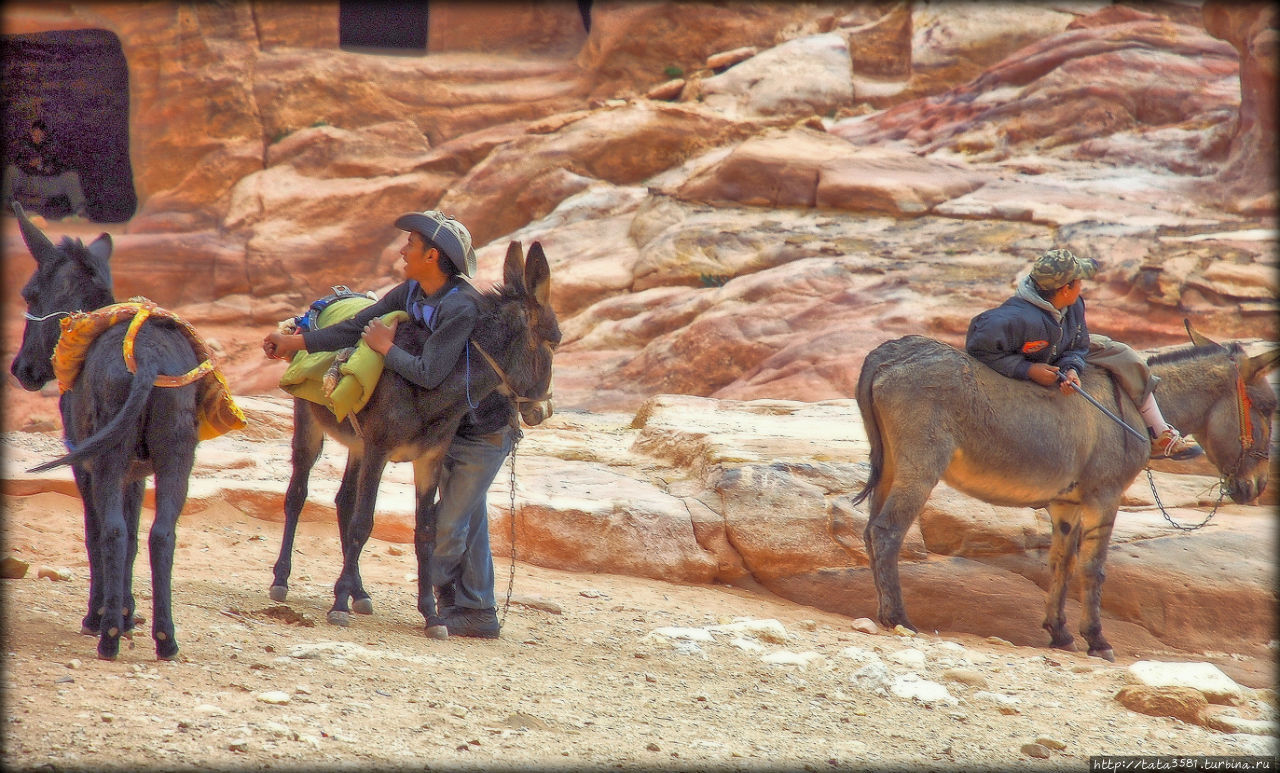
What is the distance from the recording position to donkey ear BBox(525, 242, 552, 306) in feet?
17.2

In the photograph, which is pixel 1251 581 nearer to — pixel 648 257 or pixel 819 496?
pixel 819 496

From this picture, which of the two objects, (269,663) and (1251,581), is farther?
(1251,581)

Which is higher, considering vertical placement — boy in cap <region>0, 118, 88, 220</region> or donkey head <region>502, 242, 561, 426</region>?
donkey head <region>502, 242, 561, 426</region>

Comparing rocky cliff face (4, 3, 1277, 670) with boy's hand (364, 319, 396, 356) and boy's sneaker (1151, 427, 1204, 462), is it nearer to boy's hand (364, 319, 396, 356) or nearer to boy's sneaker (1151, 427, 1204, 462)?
boy's sneaker (1151, 427, 1204, 462)

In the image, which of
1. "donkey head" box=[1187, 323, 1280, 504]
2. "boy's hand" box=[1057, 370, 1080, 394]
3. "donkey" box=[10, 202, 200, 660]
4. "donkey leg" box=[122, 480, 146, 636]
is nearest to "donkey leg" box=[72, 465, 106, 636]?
"donkey" box=[10, 202, 200, 660]

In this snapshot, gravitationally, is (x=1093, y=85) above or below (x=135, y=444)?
above

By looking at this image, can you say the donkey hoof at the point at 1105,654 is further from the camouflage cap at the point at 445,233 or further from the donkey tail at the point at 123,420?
the donkey tail at the point at 123,420

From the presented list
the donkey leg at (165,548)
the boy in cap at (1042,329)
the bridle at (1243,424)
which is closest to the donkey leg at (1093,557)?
the bridle at (1243,424)

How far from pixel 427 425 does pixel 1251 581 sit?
19.7ft

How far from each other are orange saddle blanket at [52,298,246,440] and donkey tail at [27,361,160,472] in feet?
0.18

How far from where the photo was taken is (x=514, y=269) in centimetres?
534

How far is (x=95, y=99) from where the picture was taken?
76.1 ft

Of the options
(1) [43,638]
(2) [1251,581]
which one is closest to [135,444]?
(1) [43,638]

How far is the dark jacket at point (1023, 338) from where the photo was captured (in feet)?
22.0
